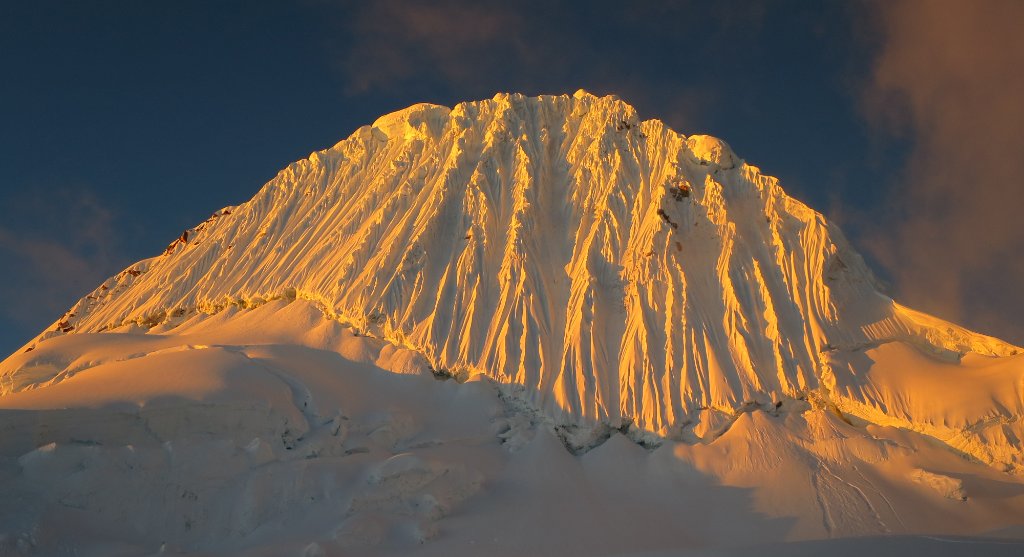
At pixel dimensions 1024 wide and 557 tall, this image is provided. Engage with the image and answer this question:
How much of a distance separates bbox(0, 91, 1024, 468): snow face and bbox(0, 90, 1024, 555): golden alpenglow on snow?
0.36 ft

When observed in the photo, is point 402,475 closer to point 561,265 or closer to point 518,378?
point 518,378

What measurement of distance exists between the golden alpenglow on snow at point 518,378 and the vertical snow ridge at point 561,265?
0.12 metres

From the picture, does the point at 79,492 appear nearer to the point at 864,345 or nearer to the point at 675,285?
the point at 675,285

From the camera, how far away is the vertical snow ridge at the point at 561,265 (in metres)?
24.2

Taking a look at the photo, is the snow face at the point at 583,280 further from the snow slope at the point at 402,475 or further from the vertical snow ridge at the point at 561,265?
the snow slope at the point at 402,475

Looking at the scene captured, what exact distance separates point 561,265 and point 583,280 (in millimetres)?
1757

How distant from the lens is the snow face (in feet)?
76.2

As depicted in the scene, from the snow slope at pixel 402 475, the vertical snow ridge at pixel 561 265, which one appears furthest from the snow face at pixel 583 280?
the snow slope at pixel 402 475

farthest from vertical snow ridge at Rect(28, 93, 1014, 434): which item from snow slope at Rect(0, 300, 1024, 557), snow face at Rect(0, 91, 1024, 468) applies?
snow slope at Rect(0, 300, 1024, 557)

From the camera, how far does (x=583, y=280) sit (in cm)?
2678

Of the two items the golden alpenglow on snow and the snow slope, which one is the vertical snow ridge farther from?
the snow slope

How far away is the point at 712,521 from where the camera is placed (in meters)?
19.3

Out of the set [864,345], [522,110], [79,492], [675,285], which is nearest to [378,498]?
[79,492]

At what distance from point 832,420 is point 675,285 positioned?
271 inches
